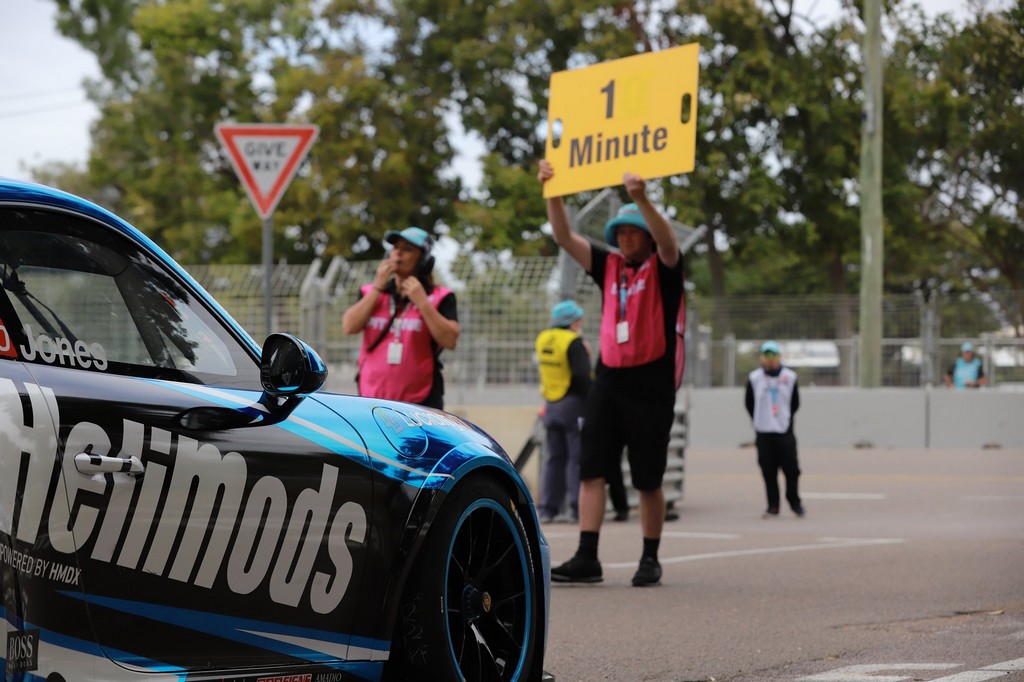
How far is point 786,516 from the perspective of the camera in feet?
43.7

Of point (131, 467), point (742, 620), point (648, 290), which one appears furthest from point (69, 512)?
point (648, 290)

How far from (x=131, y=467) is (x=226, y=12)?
130 ft

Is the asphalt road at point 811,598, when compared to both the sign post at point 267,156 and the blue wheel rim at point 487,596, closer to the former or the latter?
the blue wheel rim at point 487,596

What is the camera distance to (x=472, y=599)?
415 cm

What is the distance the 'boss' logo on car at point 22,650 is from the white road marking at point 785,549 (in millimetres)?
6276

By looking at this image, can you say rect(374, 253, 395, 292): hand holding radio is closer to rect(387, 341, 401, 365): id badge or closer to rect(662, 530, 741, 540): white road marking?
rect(387, 341, 401, 365): id badge

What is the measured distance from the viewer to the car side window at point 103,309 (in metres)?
3.15

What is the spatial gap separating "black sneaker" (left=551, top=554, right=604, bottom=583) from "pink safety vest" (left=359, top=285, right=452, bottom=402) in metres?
1.20

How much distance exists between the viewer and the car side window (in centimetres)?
315

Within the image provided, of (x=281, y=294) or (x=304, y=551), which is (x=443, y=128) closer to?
(x=281, y=294)

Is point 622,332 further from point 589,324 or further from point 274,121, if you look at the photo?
point 274,121

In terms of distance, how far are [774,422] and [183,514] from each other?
11090 mm

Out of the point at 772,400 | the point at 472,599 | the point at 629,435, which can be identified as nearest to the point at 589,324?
the point at 772,400

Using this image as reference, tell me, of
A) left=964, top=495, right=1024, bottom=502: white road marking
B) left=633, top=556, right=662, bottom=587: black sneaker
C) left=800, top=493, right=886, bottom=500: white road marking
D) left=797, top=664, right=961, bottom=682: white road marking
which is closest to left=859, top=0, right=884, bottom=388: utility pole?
left=800, top=493, right=886, bottom=500: white road marking
